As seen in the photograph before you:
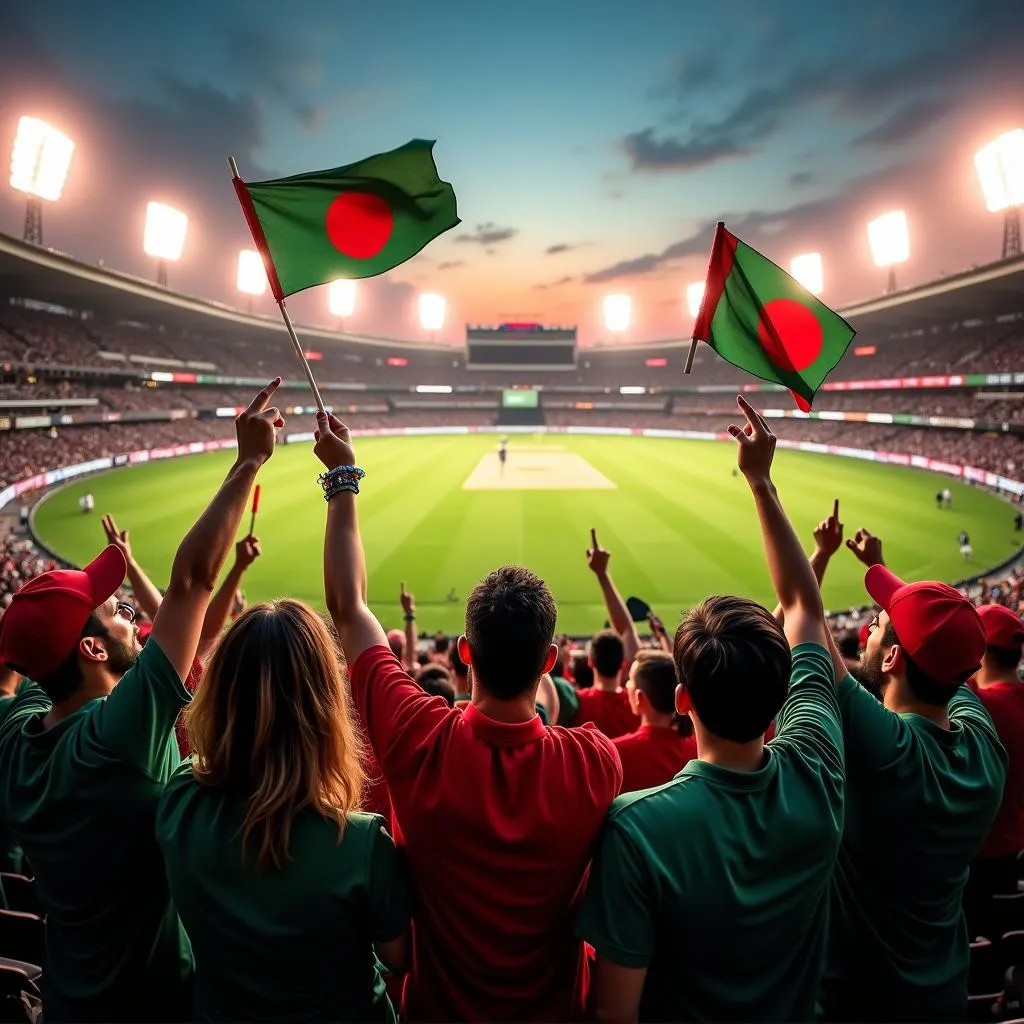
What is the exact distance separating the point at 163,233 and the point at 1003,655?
6429cm

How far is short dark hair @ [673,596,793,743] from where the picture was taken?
76.8 inches

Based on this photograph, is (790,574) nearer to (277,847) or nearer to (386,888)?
(386,888)

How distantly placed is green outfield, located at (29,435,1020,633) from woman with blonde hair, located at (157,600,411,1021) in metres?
16.1

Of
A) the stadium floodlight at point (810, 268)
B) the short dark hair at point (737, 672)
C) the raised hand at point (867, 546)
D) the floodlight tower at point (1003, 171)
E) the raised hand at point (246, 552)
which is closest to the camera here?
the short dark hair at point (737, 672)

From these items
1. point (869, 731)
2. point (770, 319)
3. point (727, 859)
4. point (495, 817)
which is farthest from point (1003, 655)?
point (495, 817)

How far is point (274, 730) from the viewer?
1961mm

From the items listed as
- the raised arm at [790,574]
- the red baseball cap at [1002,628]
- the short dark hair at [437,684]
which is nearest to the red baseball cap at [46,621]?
the short dark hair at [437,684]

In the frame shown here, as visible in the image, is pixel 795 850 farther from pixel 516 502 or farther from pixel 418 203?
pixel 516 502

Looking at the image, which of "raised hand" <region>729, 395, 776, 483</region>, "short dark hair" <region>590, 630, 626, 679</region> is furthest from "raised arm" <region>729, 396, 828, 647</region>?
"short dark hair" <region>590, 630, 626, 679</region>

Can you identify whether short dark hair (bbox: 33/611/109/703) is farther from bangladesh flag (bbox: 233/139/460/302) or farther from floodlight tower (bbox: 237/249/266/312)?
floodlight tower (bbox: 237/249/266/312)

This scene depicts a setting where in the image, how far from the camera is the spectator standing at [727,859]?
6.02 ft

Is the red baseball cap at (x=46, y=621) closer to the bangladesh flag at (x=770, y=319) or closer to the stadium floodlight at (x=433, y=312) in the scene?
the bangladesh flag at (x=770, y=319)

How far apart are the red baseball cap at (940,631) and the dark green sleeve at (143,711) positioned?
284 centimetres

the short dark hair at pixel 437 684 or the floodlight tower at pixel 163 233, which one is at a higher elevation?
the floodlight tower at pixel 163 233
